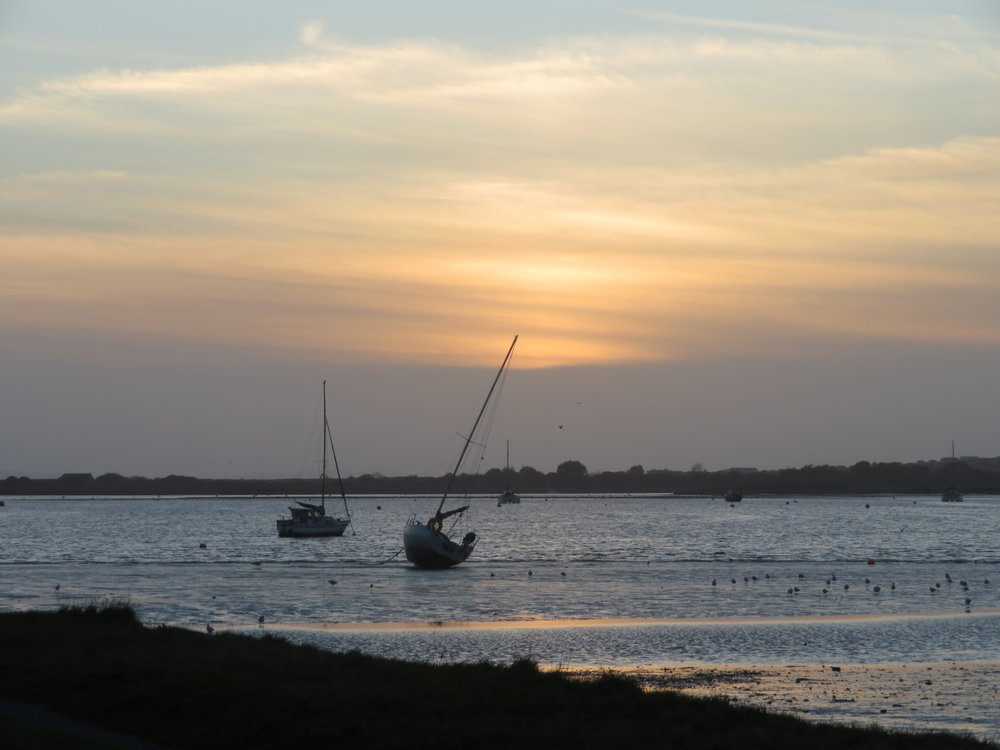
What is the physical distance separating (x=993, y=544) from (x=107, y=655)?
300 ft

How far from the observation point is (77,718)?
18.9m

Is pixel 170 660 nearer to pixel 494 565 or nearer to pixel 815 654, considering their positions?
pixel 815 654

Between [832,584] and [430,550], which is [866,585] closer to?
[832,584]

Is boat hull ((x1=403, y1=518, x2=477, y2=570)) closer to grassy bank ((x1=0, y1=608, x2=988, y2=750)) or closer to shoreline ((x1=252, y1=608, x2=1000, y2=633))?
shoreline ((x1=252, y1=608, x2=1000, y2=633))

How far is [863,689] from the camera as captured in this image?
2598 centimetres

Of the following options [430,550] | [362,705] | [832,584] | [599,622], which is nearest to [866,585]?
[832,584]

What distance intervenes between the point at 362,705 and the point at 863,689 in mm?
12549

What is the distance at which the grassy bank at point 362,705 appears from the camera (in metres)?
17.2

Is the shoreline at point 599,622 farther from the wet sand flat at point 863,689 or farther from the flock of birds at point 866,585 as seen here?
the wet sand flat at point 863,689

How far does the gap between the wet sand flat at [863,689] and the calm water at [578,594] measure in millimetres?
1903

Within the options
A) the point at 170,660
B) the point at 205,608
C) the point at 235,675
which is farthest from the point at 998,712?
the point at 205,608

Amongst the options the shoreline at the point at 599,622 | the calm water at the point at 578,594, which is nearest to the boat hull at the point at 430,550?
the calm water at the point at 578,594

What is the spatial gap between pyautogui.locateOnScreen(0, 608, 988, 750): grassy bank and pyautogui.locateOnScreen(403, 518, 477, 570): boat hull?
146ft

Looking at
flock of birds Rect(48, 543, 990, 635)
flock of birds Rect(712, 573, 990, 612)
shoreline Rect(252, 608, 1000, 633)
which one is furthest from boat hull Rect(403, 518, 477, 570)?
shoreline Rect(252, 608, 1000, 633)
